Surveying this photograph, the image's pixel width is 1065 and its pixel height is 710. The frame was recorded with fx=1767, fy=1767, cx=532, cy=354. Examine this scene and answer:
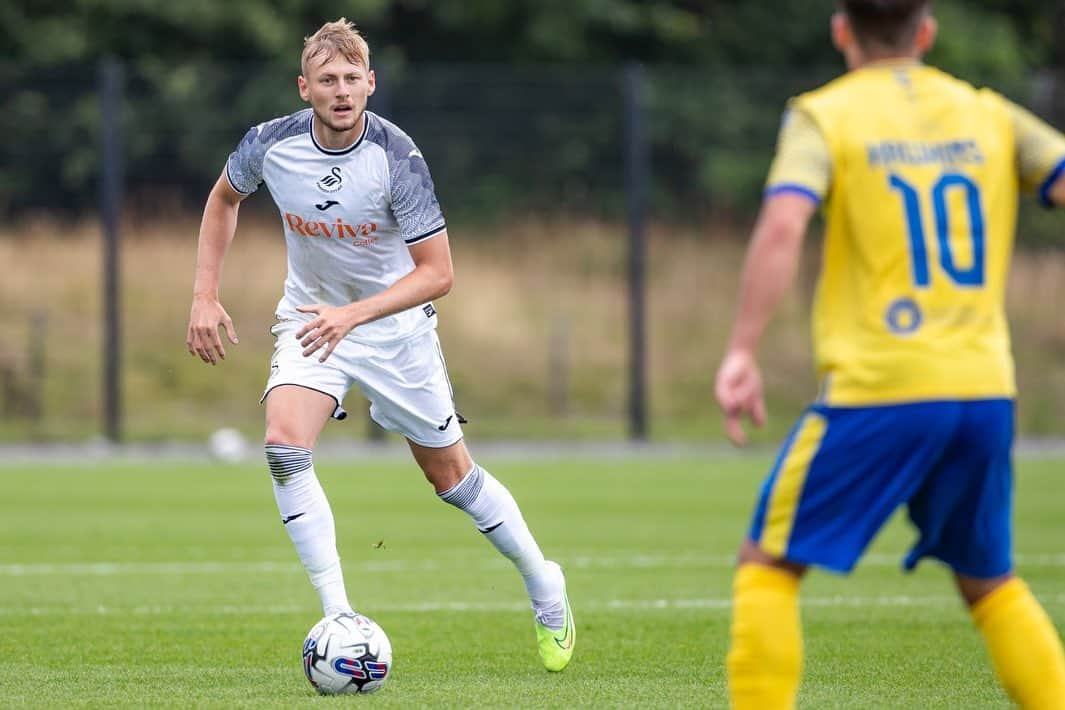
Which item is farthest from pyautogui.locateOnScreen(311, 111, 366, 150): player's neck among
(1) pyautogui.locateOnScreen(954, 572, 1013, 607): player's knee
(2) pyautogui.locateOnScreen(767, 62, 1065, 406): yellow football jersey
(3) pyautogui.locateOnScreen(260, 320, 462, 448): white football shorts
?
(1) pyautogui.locateOnScreen(954, 572, 1013, 607): player's knee

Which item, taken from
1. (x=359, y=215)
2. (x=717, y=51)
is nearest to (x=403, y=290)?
(x=359, y=215)

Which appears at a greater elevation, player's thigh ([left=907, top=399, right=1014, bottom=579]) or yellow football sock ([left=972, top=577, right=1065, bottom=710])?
player's thigh ([left=907, top=399, right=1014, bottom=579])

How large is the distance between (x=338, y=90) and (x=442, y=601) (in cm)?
325

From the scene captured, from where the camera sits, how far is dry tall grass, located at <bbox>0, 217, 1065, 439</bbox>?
22.0 metres

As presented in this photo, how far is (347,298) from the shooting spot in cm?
665

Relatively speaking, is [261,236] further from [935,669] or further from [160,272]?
[935,669]

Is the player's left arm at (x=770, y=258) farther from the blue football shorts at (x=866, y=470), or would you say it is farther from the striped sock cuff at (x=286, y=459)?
the striped sock cuff at (x=286, y=459)

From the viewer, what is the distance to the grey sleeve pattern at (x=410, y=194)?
6.23 meters

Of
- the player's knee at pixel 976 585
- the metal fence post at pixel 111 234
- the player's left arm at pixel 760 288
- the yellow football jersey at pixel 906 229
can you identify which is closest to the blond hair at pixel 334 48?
the yellow football jersey at pixel 906 229

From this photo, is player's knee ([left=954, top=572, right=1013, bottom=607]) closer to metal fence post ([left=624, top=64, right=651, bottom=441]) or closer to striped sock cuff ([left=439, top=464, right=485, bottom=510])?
striped sock cuff ([left=439, top=464, right=485, bottom=510])

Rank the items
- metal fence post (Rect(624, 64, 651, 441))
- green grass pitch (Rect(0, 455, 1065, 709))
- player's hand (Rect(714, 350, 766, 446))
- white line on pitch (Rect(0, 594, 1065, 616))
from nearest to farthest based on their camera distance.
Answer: player's hand (Rect(714, 350, 766, 446))
green grass pitch (Rect(0, 455, 1065, 709))
white line on pitch (Rect(0, 594, 1065, 616))
metal fence post (Rect(624, 64, 651, 441))

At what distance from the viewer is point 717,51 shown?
105 feet

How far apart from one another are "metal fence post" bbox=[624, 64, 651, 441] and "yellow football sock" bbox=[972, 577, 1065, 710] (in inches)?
678

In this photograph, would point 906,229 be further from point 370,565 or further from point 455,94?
point 455,94
